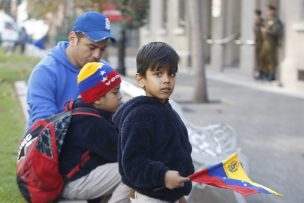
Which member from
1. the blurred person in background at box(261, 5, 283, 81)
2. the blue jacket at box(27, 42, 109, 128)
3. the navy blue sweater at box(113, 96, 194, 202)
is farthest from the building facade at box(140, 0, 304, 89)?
the navy blue sweater at box(113, 96, 194, 202)

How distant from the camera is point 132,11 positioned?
2298 centimetres

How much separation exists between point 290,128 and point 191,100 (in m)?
4.23

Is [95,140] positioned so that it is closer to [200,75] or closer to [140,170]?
[140,170]

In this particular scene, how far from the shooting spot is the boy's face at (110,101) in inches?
173

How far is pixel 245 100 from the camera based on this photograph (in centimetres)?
1520

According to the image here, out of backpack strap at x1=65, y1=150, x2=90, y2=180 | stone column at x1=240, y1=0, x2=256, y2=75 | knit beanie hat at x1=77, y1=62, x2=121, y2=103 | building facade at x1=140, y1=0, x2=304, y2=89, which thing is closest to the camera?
knit beanie hat at x1=77, y1=62, x2=121, y2=103

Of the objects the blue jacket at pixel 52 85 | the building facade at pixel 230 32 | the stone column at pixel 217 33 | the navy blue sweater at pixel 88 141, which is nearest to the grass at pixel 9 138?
the blue jacket at pixel 52 85

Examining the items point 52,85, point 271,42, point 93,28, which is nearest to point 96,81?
point 93,28

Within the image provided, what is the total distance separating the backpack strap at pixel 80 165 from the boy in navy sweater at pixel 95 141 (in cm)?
2

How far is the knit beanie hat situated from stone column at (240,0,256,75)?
57.9 feet

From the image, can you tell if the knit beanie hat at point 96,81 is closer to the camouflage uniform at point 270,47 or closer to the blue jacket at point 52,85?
the blue jacket at point 52,85

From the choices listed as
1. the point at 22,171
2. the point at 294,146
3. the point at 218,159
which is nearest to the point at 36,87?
the point at 22,171

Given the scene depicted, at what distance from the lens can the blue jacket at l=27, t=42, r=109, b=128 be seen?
16.4 ft

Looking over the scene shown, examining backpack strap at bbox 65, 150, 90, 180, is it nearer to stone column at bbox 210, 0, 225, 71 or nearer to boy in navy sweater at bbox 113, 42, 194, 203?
boy in navy sweater at bbox 113, 42, 194, 203
